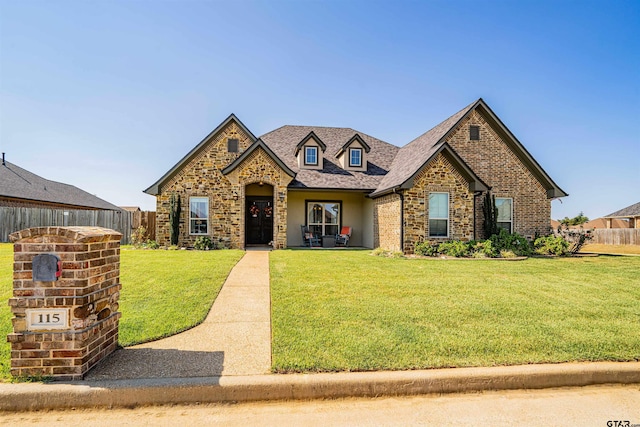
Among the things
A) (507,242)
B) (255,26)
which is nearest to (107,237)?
(255,26)

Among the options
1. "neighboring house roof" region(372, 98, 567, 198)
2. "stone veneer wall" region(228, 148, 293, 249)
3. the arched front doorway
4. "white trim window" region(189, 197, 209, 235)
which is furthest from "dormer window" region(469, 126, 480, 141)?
"white trim window" region(189, 197, 209, 235)

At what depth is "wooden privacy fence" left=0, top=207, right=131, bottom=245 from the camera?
63.0 ft

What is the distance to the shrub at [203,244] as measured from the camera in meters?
15.5

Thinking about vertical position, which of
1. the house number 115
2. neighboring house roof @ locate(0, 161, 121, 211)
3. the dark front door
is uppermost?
neighboring house roof @ locate(0, 161, 121, 211)

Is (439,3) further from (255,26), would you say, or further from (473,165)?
(473,165)

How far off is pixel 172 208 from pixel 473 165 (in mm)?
14418

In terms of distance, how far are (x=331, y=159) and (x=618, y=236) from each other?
20729 mm

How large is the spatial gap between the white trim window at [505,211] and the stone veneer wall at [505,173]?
0.54 feet

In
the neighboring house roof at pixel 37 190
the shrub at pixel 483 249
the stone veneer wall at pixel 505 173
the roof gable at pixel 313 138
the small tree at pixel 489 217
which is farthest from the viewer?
the neighboring house roof at pixel 37 190

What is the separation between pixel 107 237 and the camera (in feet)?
12.8

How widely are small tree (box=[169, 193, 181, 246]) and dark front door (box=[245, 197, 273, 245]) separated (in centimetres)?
386

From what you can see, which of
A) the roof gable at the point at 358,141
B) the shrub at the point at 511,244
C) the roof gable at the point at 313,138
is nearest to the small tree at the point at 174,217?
the roof gable at the point at 313,138

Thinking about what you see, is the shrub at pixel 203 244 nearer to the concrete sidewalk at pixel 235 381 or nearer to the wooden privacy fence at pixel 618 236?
the concrete sidewalk at pixel 235 381

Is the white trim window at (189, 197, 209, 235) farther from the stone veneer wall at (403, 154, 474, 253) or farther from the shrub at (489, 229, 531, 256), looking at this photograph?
the shrub at (489, 229, 531, 256)
